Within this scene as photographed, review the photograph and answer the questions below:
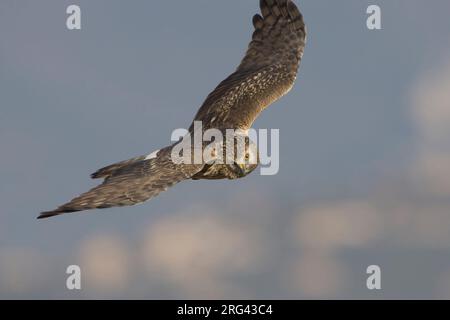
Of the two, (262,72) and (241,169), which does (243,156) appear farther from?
(262,72)

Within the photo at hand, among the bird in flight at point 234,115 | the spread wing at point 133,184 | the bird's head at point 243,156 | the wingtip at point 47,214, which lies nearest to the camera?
the wingtip at point 47,214

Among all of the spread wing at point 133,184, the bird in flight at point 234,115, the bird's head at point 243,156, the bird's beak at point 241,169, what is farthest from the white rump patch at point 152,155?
the bird's beak at point 241,169

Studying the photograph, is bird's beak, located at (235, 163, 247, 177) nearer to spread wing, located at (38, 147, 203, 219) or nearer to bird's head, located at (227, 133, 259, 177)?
bird's head, located at (227, 133, 259, 177)

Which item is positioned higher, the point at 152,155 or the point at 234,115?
the point at 234,115

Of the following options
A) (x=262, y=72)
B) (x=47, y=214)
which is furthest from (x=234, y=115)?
(x=47, y=214)

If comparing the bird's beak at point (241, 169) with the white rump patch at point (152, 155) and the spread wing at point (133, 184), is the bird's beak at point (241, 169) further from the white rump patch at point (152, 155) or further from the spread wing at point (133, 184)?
the white rump patch at point (152, 155)

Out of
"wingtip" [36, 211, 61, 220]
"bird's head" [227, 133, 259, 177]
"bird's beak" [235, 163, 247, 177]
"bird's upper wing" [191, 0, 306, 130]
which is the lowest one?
"wingtip" [36, 211, 61, 220]

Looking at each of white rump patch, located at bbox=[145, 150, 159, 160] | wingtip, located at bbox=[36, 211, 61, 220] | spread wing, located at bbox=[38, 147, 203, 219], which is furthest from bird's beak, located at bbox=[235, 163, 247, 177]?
wingtip, located at bbox=[36, 211, 61, 220]
